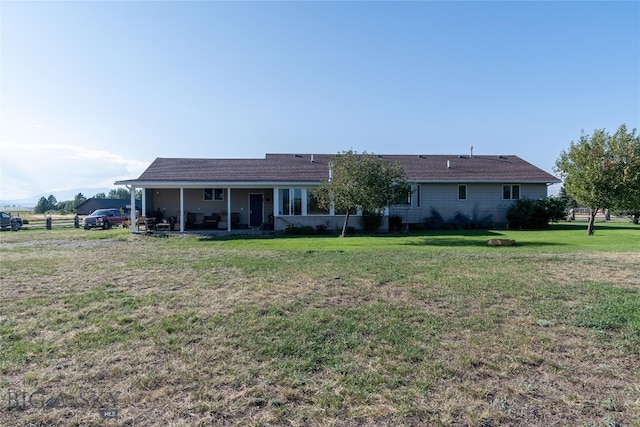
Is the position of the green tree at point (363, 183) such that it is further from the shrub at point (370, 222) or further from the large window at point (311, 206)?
the large window at point (311, 206)

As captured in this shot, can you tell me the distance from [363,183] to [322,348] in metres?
12.5

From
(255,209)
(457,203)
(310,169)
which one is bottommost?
(255,209)

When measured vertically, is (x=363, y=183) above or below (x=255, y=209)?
above

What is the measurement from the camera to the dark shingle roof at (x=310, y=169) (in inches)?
794

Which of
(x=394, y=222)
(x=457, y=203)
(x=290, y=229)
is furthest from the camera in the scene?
(x=457, y=203)

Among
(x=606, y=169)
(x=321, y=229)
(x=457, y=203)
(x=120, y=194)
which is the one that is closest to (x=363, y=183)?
(x=321, y=229)

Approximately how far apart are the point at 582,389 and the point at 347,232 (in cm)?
1589

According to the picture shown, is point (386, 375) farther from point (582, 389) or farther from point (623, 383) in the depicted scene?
point (623, 383)

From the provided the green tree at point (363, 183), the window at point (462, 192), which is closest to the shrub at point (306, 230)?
the green tree at point (363, 183)

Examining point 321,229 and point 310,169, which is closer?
point 321,229

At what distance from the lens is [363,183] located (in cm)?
1605

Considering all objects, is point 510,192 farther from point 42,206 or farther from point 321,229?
point 42,206

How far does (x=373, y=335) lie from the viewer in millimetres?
4340

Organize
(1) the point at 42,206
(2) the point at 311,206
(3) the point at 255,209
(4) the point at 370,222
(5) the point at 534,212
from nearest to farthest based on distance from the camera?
(4) the point at 370,222
(2) the point at 311,206
(5) the point at 534,212
(3) the point at 255,209
(1) the point at 42,206
